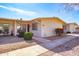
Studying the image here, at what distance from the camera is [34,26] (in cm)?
447

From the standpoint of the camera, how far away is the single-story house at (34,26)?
4199 mm

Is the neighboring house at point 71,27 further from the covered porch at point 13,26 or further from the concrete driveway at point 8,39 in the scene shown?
the concrete driveway at point 8,39

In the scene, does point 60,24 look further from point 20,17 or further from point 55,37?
point 20,17

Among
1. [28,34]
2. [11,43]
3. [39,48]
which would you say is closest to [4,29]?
[11,43]

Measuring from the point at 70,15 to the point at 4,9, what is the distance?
1.84 metres

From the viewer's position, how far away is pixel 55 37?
4.50 meters

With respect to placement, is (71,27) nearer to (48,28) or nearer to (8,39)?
(48,28)

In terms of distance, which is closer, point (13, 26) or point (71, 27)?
point (13, 26)

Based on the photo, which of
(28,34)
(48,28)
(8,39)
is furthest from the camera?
(48,28)

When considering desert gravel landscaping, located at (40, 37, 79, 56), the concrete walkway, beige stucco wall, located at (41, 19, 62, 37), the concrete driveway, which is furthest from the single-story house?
desert gravel landscaping, located at (40, 37, 79, 56)

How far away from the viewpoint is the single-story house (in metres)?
4.20

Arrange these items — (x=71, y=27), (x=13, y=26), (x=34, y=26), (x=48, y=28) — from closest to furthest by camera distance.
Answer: (x=13, y=26) < (x=34, y=26) < (x=71, y=27) < (x=48, y=28)

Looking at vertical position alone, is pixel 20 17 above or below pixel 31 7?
below

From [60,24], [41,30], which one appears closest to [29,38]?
[41,30]
